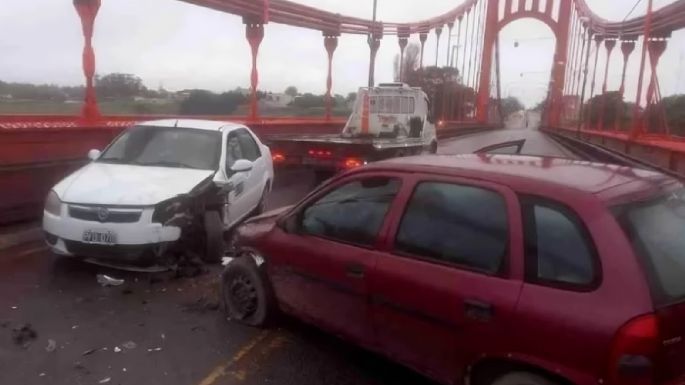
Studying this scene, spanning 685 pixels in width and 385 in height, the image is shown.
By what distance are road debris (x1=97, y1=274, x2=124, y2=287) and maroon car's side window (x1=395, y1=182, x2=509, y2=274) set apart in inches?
125

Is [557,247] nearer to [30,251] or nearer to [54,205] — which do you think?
[54,205]

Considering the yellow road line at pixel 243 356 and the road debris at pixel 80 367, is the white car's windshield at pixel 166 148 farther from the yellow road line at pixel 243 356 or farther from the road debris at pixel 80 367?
the road debris at pixel 80 367

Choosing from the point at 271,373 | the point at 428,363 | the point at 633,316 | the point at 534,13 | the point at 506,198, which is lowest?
the point at 271,373

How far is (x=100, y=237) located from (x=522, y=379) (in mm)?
4019

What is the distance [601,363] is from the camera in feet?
8.23

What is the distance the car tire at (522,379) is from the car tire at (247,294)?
206 centimetres

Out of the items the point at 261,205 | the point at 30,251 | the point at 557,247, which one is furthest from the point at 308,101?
the point at 557,247

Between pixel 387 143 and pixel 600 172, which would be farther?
pixel 387 143

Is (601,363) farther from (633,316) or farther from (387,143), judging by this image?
(387,143)

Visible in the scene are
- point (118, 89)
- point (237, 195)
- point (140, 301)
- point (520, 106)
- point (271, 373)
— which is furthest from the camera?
point (520, 106)

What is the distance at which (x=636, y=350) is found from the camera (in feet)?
8.09

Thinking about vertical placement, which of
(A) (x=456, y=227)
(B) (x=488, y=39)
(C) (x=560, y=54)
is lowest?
(A) (x=456, y=227)

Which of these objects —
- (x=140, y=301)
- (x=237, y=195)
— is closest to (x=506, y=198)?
(x=140, y=301)

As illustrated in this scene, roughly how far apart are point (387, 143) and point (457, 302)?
31.9 feet
